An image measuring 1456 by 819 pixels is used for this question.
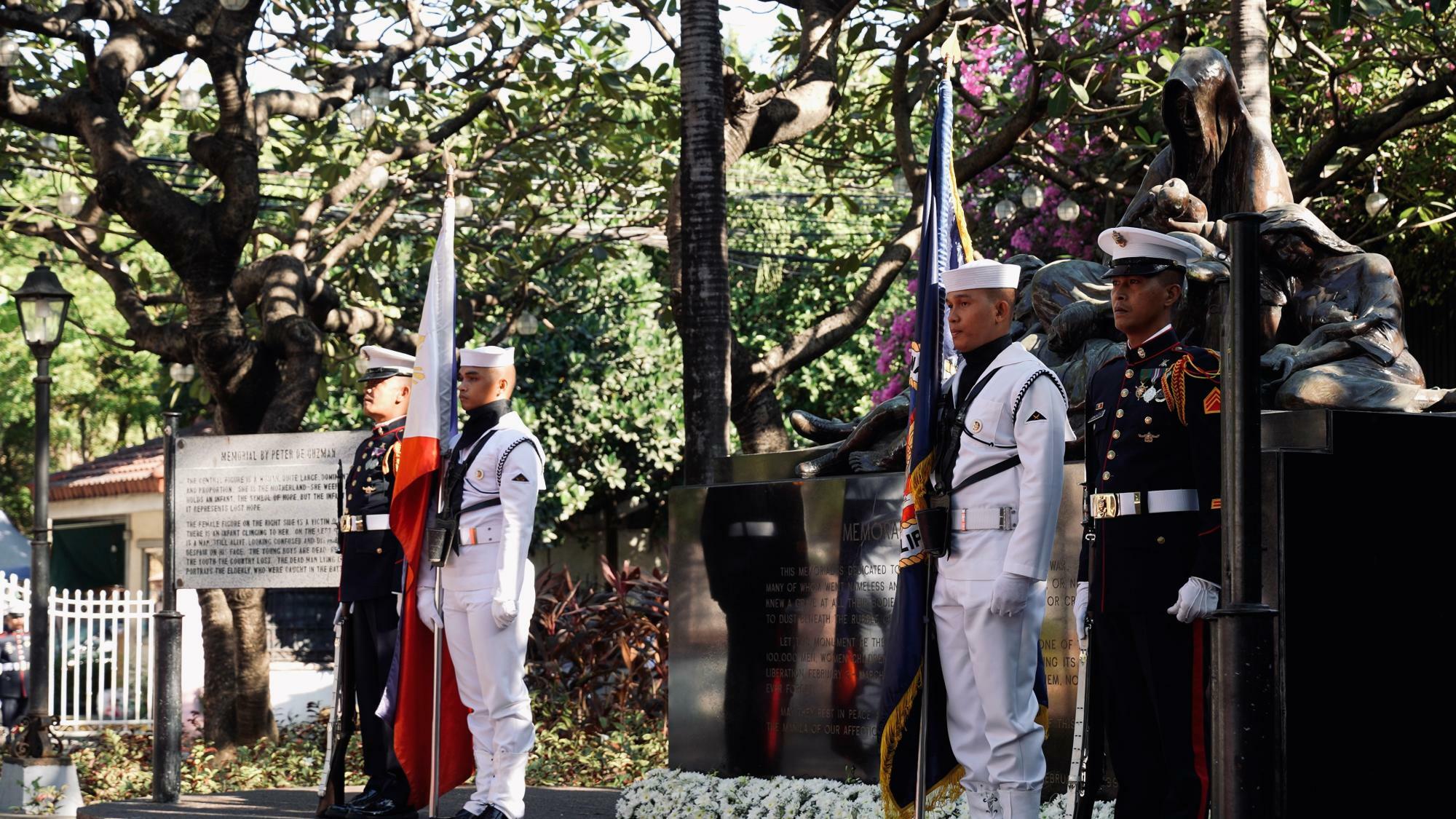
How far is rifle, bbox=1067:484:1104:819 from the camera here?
5359mm

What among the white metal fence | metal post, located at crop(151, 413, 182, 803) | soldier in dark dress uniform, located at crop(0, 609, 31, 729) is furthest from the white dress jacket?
soldier in dark dress uniform, located at crop(0, 609, 31, 729)

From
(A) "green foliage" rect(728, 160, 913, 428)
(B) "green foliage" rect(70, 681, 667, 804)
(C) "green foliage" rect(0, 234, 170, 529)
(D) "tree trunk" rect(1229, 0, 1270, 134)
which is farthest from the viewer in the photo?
(C) "green foliage" rect(0, 234, 170, 529)

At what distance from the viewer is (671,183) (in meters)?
13.2

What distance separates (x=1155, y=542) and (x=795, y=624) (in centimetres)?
241

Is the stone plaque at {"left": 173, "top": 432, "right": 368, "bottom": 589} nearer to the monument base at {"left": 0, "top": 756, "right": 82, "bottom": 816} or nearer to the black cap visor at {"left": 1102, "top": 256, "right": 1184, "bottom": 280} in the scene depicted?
the monument base at {"left": 0, "top": 756, "right": 82, "bottom": 816}

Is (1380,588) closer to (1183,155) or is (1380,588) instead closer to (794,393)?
(1183,155)

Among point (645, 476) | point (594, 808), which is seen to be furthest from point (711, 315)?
point (645, 476)

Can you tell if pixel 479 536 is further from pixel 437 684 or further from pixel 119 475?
pixel 119 475

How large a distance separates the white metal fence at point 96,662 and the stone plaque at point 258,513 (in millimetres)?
7442

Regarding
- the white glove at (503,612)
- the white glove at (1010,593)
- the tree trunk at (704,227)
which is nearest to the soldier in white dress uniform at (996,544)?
the white glove at (1010,593)

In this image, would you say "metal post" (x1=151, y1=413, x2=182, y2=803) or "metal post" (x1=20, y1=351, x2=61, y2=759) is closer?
"metal post" (x1=151, y1=413, x2=182, y2=803)

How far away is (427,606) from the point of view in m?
7.33

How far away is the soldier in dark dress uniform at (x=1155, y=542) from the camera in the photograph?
200 inches

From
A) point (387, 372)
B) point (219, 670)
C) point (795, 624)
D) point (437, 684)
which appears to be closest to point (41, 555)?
point (219, 670)
